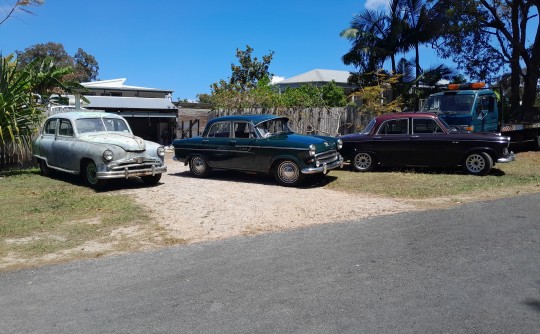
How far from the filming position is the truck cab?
14.1 metres

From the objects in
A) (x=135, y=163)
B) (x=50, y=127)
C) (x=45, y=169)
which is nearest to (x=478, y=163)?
(x=135, y=163)

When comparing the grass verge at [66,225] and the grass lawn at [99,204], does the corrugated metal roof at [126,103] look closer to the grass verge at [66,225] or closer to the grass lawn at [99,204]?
the grass lawn at [99,204]

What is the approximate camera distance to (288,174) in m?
11.1

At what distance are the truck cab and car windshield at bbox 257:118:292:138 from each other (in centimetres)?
519

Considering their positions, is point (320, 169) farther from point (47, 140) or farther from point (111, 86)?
point (111, 86)

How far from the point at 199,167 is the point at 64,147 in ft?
11.1

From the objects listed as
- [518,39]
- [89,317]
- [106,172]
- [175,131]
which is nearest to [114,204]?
[106,172]

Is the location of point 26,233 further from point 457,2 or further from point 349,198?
point 457,2

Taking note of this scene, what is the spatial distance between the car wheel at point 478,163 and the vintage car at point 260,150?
10.6ft

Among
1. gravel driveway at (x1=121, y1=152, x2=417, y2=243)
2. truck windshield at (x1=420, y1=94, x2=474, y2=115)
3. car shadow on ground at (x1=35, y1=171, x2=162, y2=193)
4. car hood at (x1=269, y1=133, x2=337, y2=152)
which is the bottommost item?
gravel driveway at (x1=121, y1=152, x2=417, y2=243)

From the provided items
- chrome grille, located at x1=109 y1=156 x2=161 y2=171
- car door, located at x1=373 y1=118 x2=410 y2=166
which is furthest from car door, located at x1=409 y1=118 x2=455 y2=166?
chrome grille, located at x1=109 y1=156 x2=161 y2=171

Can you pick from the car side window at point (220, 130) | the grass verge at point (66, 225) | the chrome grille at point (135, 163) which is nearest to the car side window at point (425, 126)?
the car side window at point (220, 130)

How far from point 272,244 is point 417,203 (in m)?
3.74

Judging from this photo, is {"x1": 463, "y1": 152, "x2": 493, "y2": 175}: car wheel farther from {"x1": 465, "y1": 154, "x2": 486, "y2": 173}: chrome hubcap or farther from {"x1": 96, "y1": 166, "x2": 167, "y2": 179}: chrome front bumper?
{"x1": 96, "y1": 166, "x2": 167, "y2": 179}: chrome front bumper
